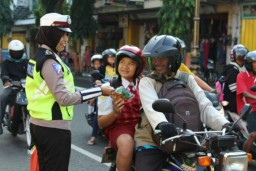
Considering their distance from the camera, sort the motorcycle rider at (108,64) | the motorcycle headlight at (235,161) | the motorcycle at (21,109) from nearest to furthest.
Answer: the motorcycle headlight at (235,161) → the motorcycle at (21,109) → the motorcycle rider at (108,64)

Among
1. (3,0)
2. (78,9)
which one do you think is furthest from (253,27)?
(3,0)

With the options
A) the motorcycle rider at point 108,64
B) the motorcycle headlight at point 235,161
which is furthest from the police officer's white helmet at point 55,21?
the motorcycle rider at point 108,64

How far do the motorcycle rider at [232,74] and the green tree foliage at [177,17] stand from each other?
32.0 feet

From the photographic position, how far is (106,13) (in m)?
25.7

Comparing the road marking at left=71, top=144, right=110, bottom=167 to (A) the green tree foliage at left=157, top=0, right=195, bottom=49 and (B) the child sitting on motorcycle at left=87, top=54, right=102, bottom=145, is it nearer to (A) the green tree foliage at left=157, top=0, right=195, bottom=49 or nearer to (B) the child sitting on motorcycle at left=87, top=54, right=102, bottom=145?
(B) the child sitting on motorcycle at left=87, top=54, right=102, bottom=145

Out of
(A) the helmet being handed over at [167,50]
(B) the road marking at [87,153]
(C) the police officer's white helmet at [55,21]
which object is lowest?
(B) the road marking at [87,153]

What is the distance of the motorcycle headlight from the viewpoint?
2.53 meters

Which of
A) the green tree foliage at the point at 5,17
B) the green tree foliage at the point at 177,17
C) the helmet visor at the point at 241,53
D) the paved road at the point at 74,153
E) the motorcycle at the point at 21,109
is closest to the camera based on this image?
the paved road at the point at 74,153

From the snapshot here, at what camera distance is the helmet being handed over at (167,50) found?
3270mm

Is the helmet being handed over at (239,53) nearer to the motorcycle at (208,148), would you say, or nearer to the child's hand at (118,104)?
the child's hand at (118,104)

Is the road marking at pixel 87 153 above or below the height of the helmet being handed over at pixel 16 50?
below

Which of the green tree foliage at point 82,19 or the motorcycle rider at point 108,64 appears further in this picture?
the green tree foliage at point 82,19

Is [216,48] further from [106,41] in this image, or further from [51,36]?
[51,36]

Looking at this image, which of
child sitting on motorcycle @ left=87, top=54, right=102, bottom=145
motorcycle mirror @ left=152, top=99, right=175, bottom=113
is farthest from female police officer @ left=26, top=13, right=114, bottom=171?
child sitting on motorcycle @ left=87, top=54, right=102, bottom=145
